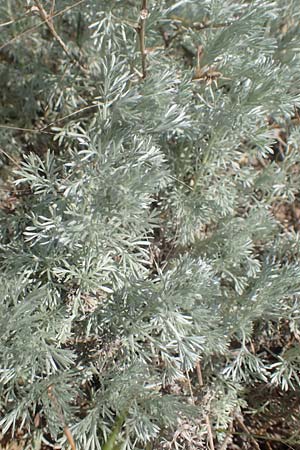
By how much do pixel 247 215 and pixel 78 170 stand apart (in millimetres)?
745

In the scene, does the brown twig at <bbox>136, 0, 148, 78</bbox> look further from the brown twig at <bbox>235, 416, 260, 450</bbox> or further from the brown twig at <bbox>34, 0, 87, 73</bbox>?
the brown twig at <bbox>235, 416, 260, 450</bbox>

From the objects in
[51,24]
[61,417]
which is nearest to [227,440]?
[61,417]

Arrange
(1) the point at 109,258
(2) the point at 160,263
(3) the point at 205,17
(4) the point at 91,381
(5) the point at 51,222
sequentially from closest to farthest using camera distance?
(5) the point at 51,222
(1) the point at 109,258
(4) the point at 91,381
(2) the point at 160,263
(3) the point at 205,17

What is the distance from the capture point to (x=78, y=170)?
2.02m

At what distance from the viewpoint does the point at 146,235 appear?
2.29m

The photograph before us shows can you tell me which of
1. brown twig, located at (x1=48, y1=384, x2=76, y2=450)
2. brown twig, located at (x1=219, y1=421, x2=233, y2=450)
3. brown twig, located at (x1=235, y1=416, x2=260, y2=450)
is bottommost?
brown twig, located at (x1=235, y1=416, x2=260, y2=450)

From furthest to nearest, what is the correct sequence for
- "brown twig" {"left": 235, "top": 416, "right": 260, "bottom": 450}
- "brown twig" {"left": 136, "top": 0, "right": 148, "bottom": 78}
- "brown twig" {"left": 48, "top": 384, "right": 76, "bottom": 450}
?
"brown twig" {"left": 235, "top": 416, "right": 260, "bottom": 450} → "brown twig" {"left": 136, "top": 0, "right": 148, "bottom": 78} → "brown twig" {"left": 48, "top": 384, "right": 76, "bottom": 450}

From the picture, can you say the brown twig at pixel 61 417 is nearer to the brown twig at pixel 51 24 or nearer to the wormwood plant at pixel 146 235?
the wormwood plant at pixel 146 235

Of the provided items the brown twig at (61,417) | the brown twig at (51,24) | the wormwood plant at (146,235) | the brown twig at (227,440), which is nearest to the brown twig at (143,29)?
the wormwood plant at (146,235)

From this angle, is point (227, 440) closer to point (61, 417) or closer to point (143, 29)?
point (61, 417)

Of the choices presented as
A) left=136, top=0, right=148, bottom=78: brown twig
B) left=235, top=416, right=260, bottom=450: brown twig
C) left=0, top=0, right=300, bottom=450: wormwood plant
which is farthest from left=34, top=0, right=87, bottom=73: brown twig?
left=235, top=416, right=260, bottom=450: brown twig

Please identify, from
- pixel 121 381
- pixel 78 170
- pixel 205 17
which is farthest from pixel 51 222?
pixel 205 17

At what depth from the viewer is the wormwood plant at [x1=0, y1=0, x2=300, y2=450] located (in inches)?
77.0

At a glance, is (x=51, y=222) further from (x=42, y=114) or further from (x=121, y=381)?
(x=42, y=114)
